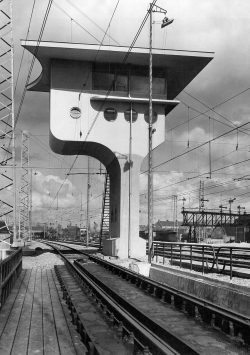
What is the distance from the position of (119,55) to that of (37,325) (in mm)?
24816

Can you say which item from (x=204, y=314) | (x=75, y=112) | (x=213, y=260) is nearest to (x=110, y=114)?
(x=75, y=112)

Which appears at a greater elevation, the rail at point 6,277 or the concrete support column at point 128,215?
the concrete support column at point 128,215

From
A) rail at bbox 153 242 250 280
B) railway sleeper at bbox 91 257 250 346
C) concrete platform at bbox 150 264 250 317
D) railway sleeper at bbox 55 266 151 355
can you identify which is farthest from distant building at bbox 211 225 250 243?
railway sleeper at bbox 55 266 151 355

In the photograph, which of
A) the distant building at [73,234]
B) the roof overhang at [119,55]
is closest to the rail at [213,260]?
the roof overhang at [119,55]

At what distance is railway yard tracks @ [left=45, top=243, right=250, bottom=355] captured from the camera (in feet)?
24.9

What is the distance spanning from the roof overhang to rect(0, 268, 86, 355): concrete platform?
19365mm

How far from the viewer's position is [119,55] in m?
31.6

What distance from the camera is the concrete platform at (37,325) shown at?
24.8 feet

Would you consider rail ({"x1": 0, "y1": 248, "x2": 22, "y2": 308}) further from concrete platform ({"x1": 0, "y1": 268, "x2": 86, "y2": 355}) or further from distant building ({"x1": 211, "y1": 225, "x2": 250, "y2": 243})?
distant building ({"x1": 211, "y1": 225, "x2": 250, "y2": 243})

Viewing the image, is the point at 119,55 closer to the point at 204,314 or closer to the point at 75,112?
the point at 75,112

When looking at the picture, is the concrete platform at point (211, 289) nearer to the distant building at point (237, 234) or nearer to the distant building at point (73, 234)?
the distant building at point (237, 234)

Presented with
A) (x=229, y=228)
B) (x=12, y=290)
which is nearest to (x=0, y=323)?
(x=12, y=290)

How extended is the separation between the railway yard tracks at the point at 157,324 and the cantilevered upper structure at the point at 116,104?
657 inches

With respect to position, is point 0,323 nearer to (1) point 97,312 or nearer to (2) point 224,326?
(1) point 97,312
